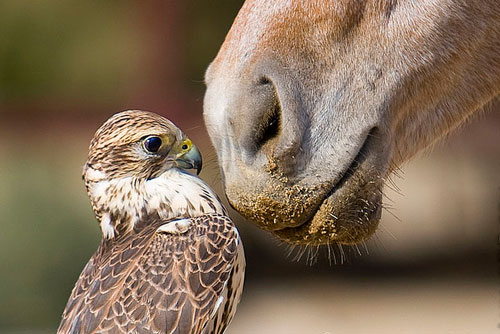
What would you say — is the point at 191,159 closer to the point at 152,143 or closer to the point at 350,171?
the point at 152,143

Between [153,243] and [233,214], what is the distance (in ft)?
6.68

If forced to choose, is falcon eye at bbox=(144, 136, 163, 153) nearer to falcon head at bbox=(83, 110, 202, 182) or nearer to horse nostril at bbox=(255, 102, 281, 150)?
falcon head at bbox=(83, 110, 202, 182)

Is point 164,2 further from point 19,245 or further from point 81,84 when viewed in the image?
point 19,245

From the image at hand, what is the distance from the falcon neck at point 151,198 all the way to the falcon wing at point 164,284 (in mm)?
48

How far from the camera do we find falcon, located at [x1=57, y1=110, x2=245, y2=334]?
1548 mm

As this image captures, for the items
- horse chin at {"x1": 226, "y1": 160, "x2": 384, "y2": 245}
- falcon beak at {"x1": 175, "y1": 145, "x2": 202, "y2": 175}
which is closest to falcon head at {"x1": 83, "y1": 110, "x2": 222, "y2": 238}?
falcon beak at {"x1": 175, "y1": 145, "x2": 202, "y2": 175}

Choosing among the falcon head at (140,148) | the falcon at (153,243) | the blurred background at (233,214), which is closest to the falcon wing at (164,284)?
the falcon at (153,243)

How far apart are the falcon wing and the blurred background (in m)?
2.08

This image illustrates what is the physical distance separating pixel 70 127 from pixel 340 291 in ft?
4.54

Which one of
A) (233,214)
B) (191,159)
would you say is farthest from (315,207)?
(233,214)

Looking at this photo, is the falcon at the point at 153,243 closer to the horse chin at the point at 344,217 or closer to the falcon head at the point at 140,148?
the falcon head at the point at 140,148

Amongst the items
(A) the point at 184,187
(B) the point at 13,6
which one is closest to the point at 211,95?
(A) the point at 184,187

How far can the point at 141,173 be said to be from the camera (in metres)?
1.64

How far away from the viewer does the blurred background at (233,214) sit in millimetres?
3748
